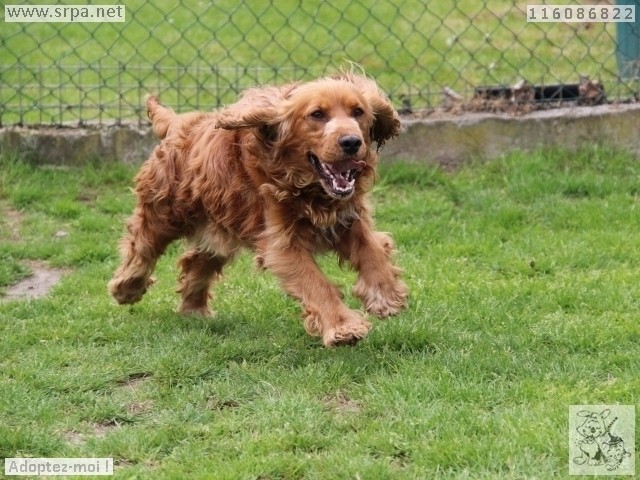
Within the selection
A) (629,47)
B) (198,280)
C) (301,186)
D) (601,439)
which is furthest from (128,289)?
(629,47)

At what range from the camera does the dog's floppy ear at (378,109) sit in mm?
5192

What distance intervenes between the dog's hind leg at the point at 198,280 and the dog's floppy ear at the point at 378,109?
111 centimetres

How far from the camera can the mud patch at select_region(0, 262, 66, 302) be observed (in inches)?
246

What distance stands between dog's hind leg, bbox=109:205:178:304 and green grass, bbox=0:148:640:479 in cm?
15

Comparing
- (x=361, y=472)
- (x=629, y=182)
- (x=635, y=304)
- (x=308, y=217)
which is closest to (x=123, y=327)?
(x=308, y=217)

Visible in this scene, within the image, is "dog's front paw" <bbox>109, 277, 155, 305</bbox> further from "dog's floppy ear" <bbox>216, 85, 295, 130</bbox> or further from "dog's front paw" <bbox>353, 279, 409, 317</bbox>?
"dog's front paw" <bbox>353, 279, 409, 317</bbox>

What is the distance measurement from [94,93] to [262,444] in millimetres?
5419

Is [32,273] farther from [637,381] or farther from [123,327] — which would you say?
[637,381]

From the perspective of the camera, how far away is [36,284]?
643 cm

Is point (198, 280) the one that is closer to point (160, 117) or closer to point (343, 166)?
point (160, 117)

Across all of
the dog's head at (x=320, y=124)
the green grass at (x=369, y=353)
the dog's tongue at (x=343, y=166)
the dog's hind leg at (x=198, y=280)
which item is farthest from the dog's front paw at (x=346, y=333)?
the dog's hind leg at (x=198, y=280)

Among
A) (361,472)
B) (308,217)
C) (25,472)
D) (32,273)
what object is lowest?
(32,273)

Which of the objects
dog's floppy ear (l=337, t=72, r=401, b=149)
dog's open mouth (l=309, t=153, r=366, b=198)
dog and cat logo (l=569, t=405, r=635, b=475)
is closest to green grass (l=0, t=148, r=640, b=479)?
dog and cat logo (l=569, t=405, r=635, b=475)

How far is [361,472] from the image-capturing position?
388 centimetres
